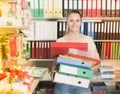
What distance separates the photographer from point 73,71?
6.72ft

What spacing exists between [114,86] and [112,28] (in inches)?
30.5

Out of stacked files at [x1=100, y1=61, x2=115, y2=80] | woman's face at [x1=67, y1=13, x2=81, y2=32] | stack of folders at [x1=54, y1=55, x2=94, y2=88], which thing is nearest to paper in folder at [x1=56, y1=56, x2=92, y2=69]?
stack of folders at [x1=54, y1=55, x2=94, y2=88]

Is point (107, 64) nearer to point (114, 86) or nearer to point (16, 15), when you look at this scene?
point (114, 86)

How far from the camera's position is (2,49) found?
152cm

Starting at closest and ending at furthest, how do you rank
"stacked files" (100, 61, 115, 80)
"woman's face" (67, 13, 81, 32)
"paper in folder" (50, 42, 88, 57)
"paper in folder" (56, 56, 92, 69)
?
1. "paper in folder" (56, 56, 92, 69)
2. "paper in folder" (50, 42, 88, 57)
3. "woman's face" (67, 13, 81, 32)
4. "stacked files" (100, 61, 115, 80)

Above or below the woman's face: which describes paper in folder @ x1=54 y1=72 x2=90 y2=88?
below

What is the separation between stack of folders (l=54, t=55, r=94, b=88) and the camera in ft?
6.68

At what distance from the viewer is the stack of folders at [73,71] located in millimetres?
2037

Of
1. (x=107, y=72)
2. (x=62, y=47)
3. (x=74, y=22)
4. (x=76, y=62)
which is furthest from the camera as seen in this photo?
(x=107, y=72)

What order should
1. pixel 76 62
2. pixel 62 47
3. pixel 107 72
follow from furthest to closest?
pixel 107 72 < pixel 62 47 < pixel 76 62

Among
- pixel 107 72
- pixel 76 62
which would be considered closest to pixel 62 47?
pixel 76 62

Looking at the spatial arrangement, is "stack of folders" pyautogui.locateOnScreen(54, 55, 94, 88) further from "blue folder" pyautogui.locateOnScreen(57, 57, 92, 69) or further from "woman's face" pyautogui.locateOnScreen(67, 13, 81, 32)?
"woman's face" pyautogui.locateOnScreen(67, 13, 81, 32)

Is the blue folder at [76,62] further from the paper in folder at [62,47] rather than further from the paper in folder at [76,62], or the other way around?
the paper in folder at [62,47]

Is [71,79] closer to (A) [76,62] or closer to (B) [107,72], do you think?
(A) [76,62]
